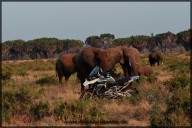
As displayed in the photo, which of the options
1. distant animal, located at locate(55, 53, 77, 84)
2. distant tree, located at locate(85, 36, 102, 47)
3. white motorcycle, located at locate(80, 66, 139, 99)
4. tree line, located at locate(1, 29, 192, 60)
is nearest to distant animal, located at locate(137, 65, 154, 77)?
Result: distant animal, located at locate(55, 53, 77, 84)

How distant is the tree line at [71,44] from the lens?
100 metres

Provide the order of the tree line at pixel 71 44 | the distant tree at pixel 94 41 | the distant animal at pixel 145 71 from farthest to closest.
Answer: the distant tree at pixel 94 41, the tree line at pixel 71 44, the distant animal at pixel 145 71

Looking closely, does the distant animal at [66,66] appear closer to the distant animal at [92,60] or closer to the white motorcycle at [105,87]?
the distant animal at [92,60]

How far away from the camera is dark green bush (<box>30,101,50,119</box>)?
8297 millimetres

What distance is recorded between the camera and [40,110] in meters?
8.34

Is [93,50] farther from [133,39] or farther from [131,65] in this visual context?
[133,39]

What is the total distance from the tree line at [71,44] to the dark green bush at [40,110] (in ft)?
294

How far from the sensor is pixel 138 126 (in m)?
7.31

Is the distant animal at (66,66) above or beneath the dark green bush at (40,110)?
above

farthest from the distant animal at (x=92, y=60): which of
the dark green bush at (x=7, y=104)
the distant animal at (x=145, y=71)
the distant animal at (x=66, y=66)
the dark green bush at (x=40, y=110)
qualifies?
the dark green bush at (x=40, y=110)

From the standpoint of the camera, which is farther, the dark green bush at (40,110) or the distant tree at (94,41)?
the distant tree at (94,41)

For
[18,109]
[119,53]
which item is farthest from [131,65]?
[18,109]

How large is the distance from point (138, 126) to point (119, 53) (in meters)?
9.29

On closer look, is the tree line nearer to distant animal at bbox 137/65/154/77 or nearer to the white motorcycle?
distant animal at bbox 137/65/154/77
